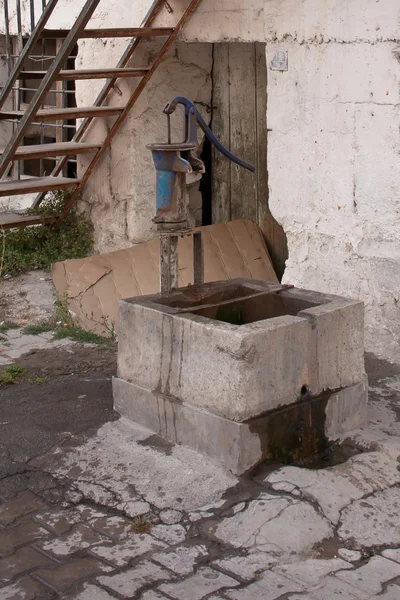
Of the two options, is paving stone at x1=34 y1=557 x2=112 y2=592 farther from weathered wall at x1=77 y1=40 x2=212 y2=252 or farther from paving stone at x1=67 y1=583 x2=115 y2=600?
weathered wall at x1=77 y1=40 x2=212 y2=252

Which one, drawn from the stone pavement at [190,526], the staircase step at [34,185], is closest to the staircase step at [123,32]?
the staircase step at [34,185]

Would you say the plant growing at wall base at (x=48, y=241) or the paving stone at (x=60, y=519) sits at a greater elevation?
the plant growing at wall base at (x=48, y=241)

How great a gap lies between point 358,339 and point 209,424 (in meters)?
0.96

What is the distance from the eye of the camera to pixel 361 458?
4516 mm

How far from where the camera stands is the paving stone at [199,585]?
11.5ft

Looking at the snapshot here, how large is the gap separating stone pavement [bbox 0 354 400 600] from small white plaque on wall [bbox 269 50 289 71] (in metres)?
2.77

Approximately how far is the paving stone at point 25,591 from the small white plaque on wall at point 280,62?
159 inches

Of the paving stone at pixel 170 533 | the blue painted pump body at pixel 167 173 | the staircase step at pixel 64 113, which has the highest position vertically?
the staircase step at pixel 64 113

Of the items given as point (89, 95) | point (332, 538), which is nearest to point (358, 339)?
point (332, 538)

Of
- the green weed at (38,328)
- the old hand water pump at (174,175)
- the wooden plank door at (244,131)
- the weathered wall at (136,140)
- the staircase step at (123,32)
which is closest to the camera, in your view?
the old hand water pump at (174,175)

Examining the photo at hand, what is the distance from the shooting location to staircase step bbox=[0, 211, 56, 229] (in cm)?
761

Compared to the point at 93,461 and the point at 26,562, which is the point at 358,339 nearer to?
the point at 93,461

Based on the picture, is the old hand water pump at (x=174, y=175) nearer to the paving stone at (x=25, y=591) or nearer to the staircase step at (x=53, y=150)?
the paving stone at (x=25, y=591)

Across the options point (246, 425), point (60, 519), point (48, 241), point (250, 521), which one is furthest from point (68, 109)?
point (250, 521)
